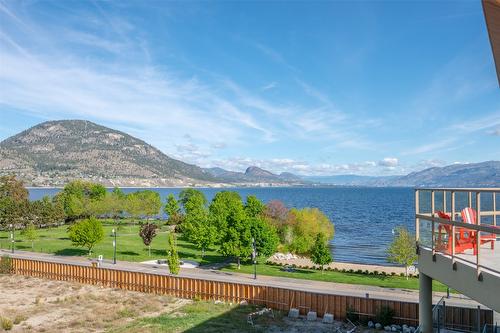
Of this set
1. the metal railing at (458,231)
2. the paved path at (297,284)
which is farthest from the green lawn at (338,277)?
the metal railing at (458,231)

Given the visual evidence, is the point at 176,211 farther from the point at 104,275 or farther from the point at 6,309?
the point at 6,309

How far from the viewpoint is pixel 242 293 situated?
2806cm

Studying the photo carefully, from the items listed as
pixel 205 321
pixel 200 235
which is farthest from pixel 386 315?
pixel 200 235

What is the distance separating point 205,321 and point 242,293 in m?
4.62

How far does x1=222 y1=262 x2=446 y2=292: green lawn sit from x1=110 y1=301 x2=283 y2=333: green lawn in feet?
42.2

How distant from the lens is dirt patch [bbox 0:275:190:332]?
24.2 metres

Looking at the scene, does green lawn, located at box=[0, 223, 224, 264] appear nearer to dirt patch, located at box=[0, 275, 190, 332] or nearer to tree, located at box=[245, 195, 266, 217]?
tree, located at box=[245, 195, 266, 217]

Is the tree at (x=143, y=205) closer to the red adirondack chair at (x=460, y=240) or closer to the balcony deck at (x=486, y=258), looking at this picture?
the balcony deck at (x=486, y=258)

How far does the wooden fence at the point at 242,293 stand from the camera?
21.1 meters

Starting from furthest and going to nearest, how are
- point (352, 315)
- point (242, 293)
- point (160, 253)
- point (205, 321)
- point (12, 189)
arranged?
1. point (12, 189)
2. point (160, 253)
3. point (242, 293)
4. point (352, 315)
5. point (205, 321)

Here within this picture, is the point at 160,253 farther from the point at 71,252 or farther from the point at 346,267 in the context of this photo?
the point at 346,267

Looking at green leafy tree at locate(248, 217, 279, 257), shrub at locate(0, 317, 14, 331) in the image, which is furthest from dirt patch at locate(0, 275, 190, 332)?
green leafy tree at locate(248, 217, 279, 257)

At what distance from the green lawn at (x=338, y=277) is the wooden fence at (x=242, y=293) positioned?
11.4m

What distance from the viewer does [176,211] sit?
3551 inches
